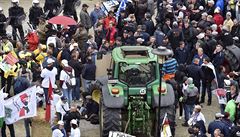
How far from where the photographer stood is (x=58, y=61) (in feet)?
75.6

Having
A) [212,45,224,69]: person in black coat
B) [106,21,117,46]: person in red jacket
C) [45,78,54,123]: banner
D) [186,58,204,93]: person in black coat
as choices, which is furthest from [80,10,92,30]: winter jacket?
[45,78,54,123]: banner

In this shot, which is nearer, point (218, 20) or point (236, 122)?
point (236, 122)

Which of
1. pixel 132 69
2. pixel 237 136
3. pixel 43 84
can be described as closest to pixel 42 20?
pixel 43 84

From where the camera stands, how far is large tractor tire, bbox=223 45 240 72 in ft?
78.8

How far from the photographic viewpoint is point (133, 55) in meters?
20.0

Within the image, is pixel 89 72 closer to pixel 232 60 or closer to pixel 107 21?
pixel 107 21

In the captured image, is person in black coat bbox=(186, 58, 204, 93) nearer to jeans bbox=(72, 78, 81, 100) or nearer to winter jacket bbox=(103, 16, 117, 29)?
jeans bbox=(72, 78, 81, 100)

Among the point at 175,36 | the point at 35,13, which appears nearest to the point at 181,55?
the point at 175,36

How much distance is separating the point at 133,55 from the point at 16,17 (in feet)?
29.3

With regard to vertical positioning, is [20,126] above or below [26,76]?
below

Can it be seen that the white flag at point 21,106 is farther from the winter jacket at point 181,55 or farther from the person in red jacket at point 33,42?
the winter jacket at point 181,55

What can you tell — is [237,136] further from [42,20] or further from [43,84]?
[42,20]

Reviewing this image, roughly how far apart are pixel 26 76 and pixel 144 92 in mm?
3895

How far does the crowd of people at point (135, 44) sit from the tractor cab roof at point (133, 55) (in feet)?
4.77
